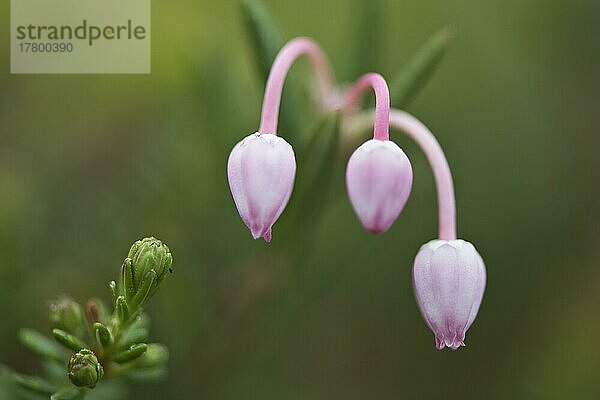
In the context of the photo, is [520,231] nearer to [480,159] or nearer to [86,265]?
[480,159]

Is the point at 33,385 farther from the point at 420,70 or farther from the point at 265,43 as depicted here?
the point at 420,70

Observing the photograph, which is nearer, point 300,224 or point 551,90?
point 300,224

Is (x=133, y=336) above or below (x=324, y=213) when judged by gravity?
below

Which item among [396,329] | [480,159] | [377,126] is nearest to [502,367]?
[396,329]

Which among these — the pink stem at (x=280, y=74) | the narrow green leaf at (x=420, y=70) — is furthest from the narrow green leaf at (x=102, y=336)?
Answer: the narrow green leaf at (x=420, y=70)

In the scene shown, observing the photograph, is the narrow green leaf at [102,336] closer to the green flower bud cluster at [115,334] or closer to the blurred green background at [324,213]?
the green flower bud cluster at [115,334]

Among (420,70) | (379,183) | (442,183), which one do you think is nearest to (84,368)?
(379,183)
